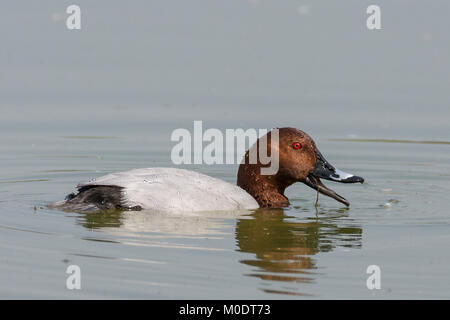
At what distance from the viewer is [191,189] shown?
10570 millimetres

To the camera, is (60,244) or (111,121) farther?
(111,121)

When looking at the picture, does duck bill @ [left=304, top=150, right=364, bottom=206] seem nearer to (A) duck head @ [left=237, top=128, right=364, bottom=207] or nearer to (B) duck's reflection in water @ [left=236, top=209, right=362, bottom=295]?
(A) duck head @ [left=237, top=128, right=364, bottom=207]

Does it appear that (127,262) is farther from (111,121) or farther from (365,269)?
(111,121)

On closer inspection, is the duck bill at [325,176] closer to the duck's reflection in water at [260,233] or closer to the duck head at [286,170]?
the duck head at [286,170]

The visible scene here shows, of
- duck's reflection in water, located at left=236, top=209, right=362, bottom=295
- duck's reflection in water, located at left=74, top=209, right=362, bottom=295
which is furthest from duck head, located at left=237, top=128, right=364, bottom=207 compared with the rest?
duck's reflection in water, located at left=74, top=209, right=362, bottom=295

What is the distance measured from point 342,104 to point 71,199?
6.82 m

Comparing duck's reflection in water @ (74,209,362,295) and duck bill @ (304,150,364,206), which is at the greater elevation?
duck bill @ (304,150,364,206)

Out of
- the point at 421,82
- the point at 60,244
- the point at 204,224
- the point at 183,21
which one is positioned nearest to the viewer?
the point at 60,244

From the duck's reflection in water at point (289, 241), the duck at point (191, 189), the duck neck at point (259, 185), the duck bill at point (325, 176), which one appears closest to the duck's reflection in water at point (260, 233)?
the duck's reflection in water at point (289, 241)

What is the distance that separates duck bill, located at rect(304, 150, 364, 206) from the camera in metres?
11.6

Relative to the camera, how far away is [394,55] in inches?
701

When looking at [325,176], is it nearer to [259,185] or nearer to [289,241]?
[259,185]

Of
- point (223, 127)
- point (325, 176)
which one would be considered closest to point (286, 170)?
point (325, 176)

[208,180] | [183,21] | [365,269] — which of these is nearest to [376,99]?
[183,21]
